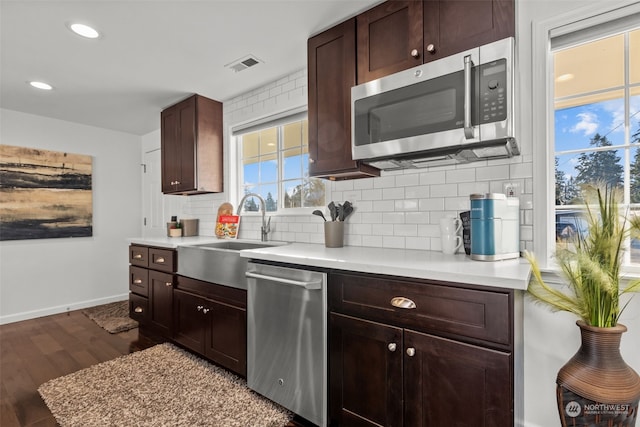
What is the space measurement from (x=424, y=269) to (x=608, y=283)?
0.60m

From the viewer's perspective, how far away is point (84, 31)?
82.6 inches

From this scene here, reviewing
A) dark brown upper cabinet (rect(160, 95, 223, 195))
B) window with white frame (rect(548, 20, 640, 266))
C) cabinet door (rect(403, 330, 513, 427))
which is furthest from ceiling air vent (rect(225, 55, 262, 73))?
cabinet door (rect(403, 330, 513, 427))

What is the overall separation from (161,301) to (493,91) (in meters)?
3.02

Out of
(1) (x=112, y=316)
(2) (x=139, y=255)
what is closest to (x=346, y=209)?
(2) (x=139, y=255)

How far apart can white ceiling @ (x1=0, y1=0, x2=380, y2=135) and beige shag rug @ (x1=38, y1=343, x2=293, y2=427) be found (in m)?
2.40

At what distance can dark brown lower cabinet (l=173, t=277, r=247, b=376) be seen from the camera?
7.04 ft

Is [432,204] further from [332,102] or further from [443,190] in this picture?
[332,102]

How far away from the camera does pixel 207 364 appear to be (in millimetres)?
2449

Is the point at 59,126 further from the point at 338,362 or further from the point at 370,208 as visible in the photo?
the point at 338,362

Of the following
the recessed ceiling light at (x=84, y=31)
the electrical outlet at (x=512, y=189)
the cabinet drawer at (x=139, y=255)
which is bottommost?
the cabinet drawer at (x=139, y=255)

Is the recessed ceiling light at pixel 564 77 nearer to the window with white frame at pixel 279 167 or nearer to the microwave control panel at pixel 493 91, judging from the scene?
the microwave control panel at pixel 493 91

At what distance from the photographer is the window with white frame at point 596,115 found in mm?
1427

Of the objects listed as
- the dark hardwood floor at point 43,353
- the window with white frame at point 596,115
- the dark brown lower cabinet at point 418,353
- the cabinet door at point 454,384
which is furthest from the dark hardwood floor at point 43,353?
the window with white frame at point 596,115

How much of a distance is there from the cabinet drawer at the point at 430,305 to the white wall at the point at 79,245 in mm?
4082
